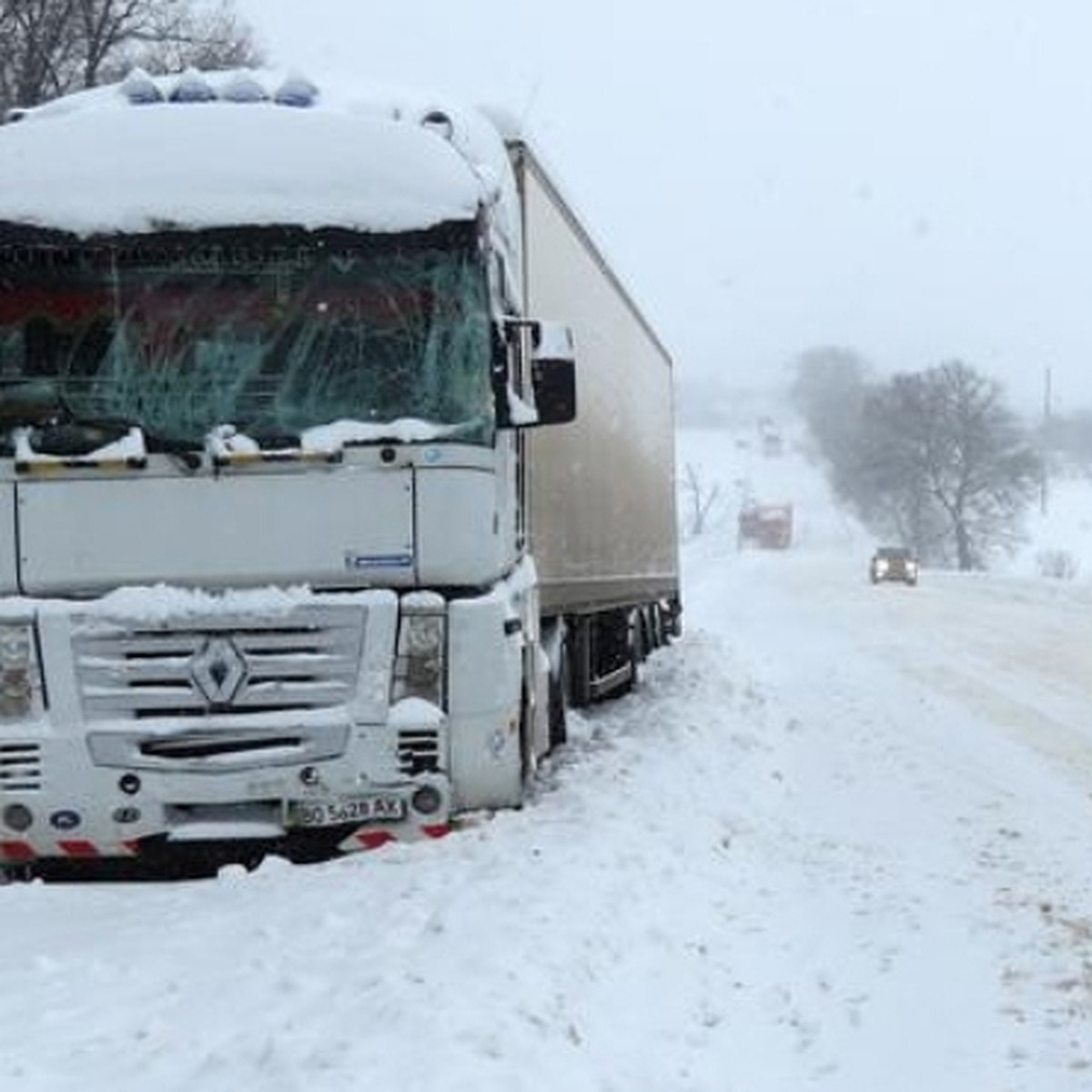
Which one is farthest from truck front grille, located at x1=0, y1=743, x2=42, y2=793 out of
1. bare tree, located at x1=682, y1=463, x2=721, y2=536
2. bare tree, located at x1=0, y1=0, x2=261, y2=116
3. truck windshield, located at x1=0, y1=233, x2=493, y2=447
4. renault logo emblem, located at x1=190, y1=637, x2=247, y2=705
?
bare tree, located at x1=682, y1=463, x2=721, y2=536

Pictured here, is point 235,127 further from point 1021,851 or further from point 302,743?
point 1021,851

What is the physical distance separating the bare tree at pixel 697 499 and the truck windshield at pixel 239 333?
141 metres

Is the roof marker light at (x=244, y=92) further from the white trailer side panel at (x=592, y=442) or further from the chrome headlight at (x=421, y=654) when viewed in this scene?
the chrome headlight at (x=421, y=654)

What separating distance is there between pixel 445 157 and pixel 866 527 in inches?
5017

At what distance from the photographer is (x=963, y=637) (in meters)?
28.2

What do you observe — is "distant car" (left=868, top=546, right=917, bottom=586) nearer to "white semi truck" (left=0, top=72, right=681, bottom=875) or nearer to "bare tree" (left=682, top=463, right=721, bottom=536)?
"white semi truck" (left=0, top=72, right=681, bottom=875)

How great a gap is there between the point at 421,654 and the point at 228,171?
2468mm

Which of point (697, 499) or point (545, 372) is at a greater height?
point (545, 372)

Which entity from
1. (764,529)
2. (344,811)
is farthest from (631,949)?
(764,529)

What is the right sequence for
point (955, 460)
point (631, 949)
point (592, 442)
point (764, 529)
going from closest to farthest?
point (631, 949) < point (592, 442) < point (955, 460) < point (764, 529)

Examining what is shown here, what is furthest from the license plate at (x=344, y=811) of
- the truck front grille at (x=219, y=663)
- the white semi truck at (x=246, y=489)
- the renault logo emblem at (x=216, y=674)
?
the renault logo emblem at (x=216, y=674)

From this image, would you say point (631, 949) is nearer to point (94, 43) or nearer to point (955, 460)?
point (94, 43)

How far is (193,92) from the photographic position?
28.3 feet

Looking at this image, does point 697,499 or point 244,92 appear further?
point 697,499
